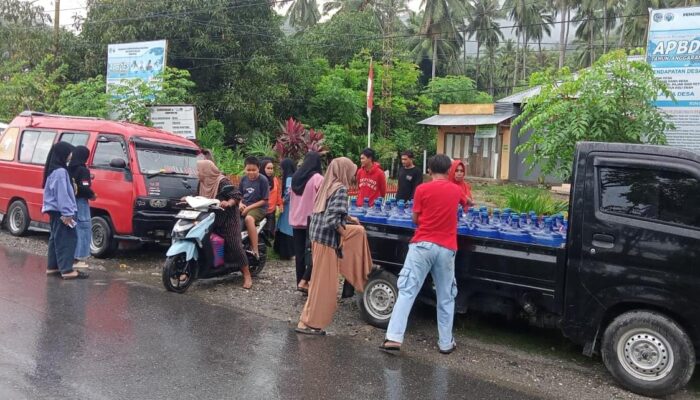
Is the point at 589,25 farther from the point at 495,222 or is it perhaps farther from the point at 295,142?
the point at 495,222

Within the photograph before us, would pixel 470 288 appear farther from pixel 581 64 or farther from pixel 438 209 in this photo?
pixel 581 64

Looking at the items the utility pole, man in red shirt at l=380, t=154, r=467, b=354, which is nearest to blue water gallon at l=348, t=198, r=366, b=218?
man in red shirt at l=380, t=154, r=467, b=354

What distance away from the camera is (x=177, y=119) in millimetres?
14656

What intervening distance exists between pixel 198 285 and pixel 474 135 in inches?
838

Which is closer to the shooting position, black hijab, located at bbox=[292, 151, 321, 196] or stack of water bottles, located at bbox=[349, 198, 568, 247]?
stack of water bottles, located at bbox=[349, 198, 568, 247]

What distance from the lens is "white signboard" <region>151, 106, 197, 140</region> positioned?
14406 millimetres

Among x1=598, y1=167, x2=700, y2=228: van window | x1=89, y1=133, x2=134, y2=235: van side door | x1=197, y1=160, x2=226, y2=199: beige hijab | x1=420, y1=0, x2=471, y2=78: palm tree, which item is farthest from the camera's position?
x1=420, y1=0, x2=471, y2=78: palm tree

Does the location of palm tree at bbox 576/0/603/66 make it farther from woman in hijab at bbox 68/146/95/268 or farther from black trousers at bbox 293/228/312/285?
woman in hijab at bbox 68/146/95/268

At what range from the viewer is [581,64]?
178ft

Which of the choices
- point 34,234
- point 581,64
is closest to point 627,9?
point 581,64

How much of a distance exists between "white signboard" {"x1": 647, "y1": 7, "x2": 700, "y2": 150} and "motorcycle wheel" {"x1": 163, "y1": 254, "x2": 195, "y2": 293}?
248 inches

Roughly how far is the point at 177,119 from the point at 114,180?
5.93 m

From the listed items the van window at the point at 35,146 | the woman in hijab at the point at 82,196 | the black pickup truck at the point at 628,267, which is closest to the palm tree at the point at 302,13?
the van window at the point at 35,146

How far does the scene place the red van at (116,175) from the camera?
8891 mm
